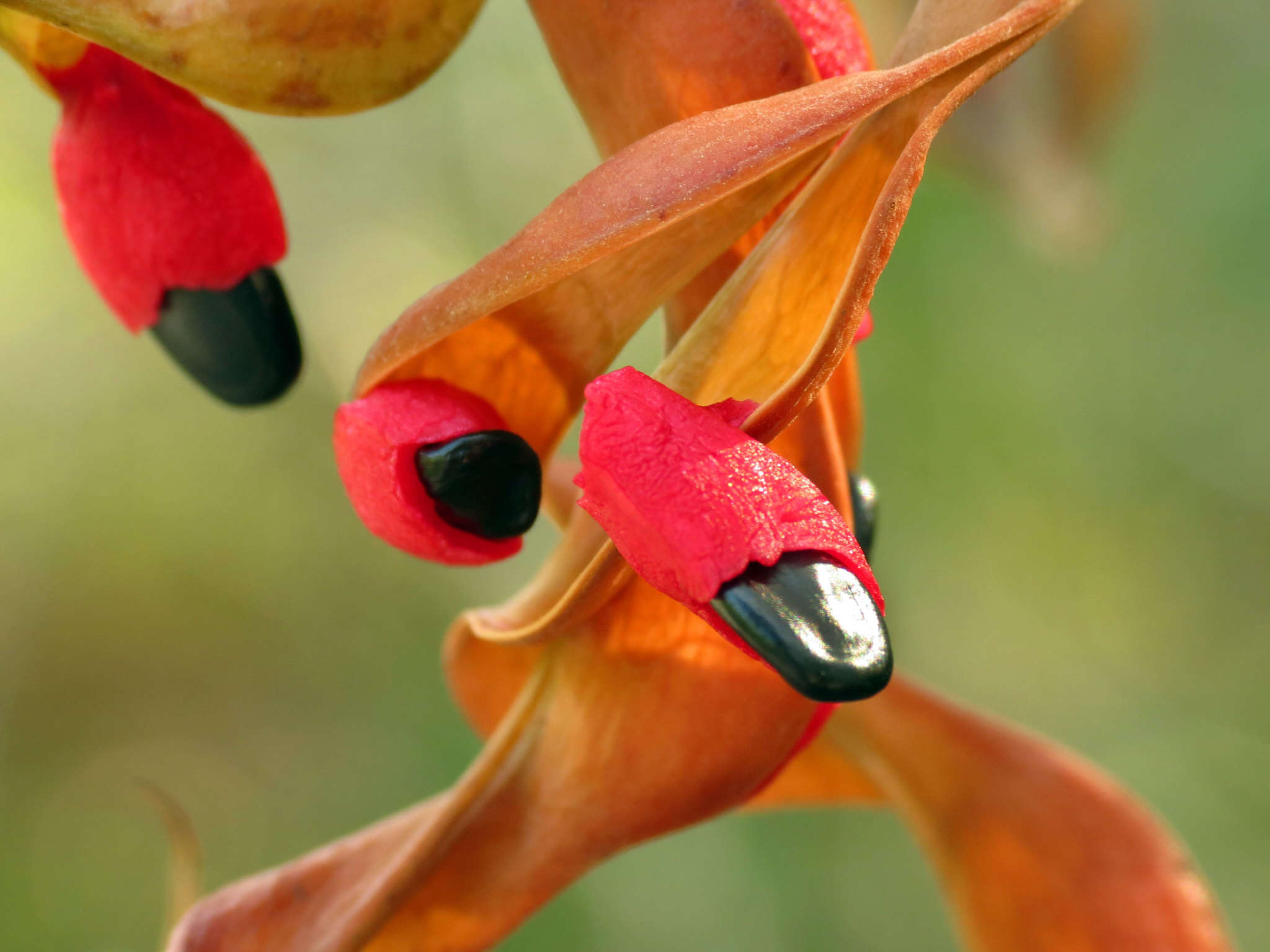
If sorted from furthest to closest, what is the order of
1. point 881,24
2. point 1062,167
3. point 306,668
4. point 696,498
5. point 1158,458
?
point 1158,458 → point 306,668 → point 1062,167 → point 881,24 → point 696,498

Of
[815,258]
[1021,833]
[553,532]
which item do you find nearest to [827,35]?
[815,258]

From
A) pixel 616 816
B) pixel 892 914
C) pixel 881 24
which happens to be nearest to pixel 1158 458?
pixel 892 914

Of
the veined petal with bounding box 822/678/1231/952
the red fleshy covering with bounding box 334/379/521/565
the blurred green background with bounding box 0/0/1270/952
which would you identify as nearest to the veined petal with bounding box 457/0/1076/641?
the red fleshy covering with bounding box 334/379/521/565

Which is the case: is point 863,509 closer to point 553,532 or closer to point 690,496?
Result: point 690,496

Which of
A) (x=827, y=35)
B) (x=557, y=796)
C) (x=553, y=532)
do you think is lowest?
(x=553, y=532)

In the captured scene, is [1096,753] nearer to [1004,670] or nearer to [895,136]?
[1004,670]

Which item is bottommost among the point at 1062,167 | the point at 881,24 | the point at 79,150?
the point at 1062,167
